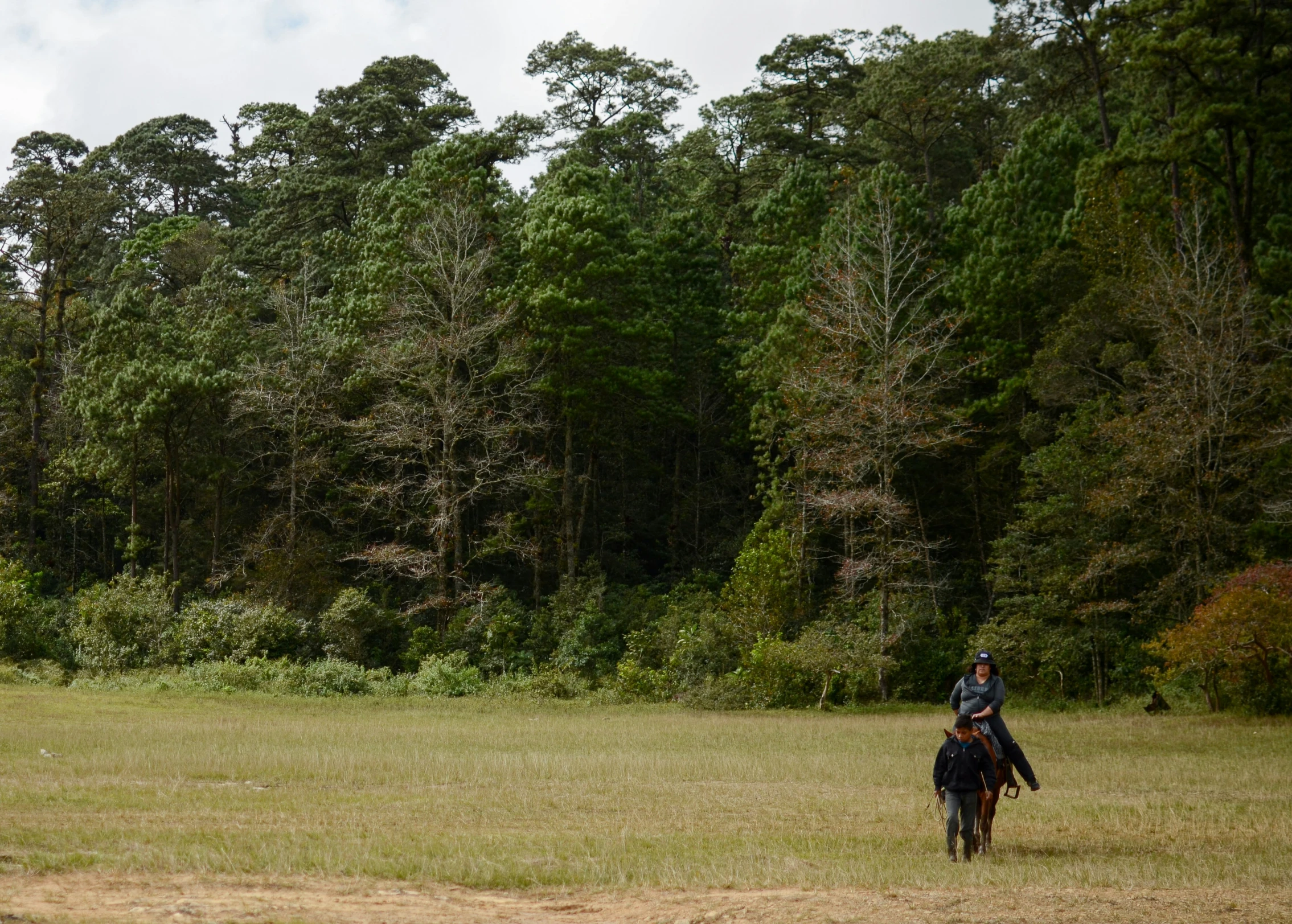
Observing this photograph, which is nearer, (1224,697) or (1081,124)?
(1224,697)

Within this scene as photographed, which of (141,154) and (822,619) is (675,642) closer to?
(822,619)

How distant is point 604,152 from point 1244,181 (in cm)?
2537

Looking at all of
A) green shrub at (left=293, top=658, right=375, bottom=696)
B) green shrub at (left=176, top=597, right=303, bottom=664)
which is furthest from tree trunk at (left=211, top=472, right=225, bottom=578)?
green shrub at (left=293, top=658, right=375, bottom=696)

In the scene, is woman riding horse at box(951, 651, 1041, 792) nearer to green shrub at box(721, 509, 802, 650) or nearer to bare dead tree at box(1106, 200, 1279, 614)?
bare dead tree at box(1106, 200, 1279, 614)

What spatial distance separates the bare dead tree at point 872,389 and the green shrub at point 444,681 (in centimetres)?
1063

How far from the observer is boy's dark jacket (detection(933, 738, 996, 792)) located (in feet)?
36.2

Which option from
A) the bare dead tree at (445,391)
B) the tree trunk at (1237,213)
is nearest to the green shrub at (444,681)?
the bare dead tree at (445,391)

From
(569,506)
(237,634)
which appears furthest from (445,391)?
(237,634)

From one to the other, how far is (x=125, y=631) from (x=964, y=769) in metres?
32.6

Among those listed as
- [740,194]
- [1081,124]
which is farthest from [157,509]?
[1081,124]

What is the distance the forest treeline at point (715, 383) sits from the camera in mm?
28922

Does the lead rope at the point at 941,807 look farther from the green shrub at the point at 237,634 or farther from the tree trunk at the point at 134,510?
the tree trunk at the point at 134,510

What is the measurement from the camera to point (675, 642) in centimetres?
3397

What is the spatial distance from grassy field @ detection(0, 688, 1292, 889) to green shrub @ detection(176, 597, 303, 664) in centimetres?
1050
